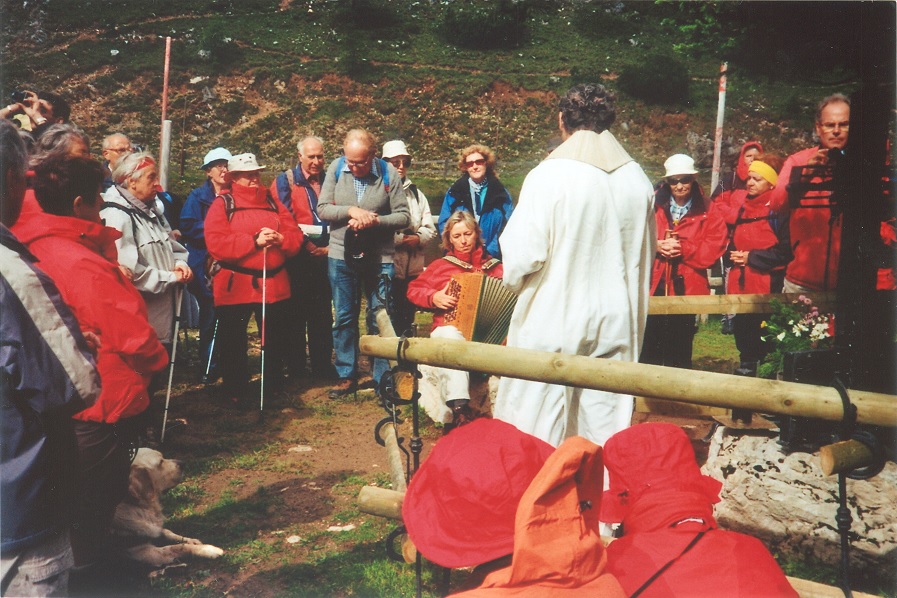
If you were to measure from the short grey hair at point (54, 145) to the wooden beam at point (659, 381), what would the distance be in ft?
5.76

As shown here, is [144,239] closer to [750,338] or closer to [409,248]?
[409,248]

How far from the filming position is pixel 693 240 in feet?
24.0

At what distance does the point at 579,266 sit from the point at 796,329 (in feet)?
6.27

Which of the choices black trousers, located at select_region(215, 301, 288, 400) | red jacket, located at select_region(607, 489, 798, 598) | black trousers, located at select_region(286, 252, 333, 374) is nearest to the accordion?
black trousers, located at select_region(215, 301, 288, 400)

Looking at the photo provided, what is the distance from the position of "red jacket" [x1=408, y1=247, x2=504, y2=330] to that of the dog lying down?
231 cm

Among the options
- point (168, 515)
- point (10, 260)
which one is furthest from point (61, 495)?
point (168, 515)

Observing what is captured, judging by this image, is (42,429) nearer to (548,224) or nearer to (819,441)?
(548,224)

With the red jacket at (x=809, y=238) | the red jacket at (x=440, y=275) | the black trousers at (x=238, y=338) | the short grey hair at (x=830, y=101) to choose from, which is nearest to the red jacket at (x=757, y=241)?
the red jacket at (x=809, y=238)

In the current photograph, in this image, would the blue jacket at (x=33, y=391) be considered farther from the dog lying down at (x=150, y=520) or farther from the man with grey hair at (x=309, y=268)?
the man with grey hair at (x=309, y=268)

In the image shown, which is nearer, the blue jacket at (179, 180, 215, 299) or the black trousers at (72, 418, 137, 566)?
the black trousers at (72, 418, 137, 566)

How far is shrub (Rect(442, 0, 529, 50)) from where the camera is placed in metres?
47.6

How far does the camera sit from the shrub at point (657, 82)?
4228cm

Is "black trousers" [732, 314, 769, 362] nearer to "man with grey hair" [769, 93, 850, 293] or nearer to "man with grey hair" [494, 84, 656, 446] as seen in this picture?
"man with grey hair" [769, 93, 850, 293]

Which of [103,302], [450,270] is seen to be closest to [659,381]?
[103,302]
